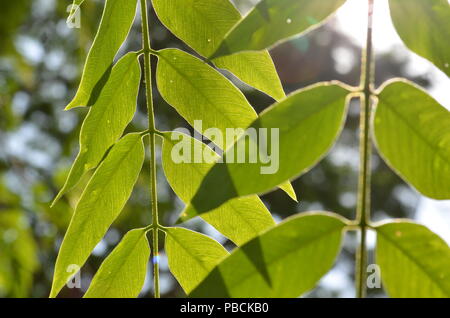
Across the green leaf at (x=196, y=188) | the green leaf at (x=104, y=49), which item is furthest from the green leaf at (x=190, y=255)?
the green leaf at (x=104, y=49)

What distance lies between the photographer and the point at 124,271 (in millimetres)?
1028

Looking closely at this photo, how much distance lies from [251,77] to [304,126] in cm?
32

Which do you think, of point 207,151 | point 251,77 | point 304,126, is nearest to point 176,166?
point 207,151

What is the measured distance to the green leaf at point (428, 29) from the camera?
2.79 feet

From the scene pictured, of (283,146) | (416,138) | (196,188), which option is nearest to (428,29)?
(416,138)

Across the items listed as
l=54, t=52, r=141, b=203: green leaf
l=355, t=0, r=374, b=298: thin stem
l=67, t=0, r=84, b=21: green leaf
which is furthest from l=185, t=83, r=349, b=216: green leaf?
l=67, t=0, r=84, b=21: green leaf

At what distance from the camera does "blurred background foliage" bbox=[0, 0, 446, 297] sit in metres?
4.23

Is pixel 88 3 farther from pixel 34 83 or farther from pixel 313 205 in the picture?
pixel 313 205

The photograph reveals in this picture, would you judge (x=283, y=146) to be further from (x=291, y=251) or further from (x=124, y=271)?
(x=124, y=271)

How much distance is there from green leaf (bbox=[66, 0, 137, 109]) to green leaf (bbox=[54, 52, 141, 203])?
0.08ft

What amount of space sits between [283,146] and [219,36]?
386mm

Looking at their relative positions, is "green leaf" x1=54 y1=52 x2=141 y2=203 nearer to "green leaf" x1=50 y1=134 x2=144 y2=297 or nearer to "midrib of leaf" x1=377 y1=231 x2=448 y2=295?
"green leaf" x1=50 y1=134 x2=144 y2=297
